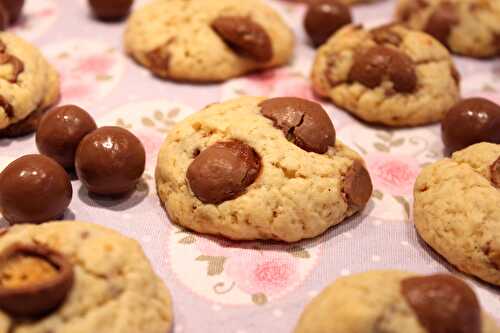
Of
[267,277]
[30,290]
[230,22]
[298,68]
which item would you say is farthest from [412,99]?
[30,290]

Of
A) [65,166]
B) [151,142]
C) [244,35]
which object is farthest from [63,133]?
[244,35]

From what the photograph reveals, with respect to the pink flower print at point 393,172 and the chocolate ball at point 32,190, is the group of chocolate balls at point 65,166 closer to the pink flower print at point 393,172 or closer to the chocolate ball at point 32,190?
the chocolate ball at point 32,190

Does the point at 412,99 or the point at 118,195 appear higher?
the point at 412,99

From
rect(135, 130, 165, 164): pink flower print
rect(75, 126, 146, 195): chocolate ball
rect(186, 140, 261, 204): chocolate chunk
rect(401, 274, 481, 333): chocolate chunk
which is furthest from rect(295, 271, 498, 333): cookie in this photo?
rect(135, 130, 165, 164): pink flower print

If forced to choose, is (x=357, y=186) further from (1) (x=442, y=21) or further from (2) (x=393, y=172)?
(1) (x=442, y=21)

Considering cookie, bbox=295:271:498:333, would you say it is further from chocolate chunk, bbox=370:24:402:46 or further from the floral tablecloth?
chocolate chunk, bbox=370:24:402:46

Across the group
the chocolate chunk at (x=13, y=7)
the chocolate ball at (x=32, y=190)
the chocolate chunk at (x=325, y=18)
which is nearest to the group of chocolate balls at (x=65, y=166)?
the chocolate ball at (x=32, y=190)

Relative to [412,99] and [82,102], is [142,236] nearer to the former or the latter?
[82,102]
